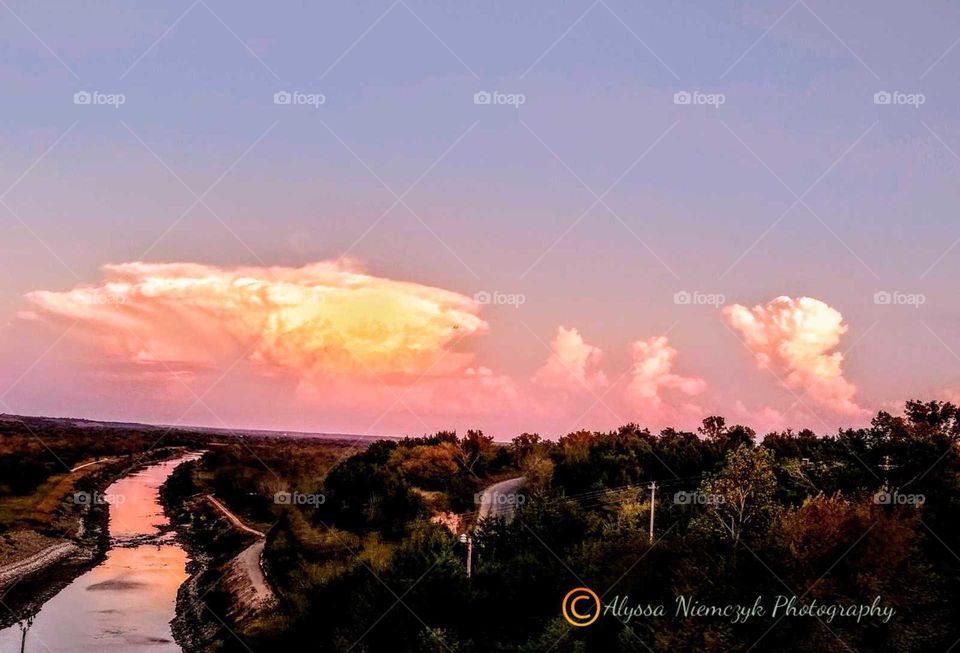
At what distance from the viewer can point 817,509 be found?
29562 mm

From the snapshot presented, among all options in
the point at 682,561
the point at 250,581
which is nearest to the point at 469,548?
the point at 682,561

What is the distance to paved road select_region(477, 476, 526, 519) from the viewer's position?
4844cm

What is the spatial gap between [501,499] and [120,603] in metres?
20.7

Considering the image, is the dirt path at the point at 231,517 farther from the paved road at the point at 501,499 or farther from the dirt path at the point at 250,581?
the paved road at the point at 501,499

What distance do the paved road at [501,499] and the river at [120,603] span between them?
1649cm

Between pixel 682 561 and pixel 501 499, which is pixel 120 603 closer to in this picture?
pixel 501 499

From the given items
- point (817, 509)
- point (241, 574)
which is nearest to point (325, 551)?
point (241, 574)

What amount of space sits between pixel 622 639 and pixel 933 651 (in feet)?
28.3

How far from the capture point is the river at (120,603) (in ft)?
130

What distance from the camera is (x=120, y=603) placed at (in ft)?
155

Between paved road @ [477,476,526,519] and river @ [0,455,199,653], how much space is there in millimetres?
16488

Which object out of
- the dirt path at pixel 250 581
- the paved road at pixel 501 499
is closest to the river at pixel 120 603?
the dirt path at pixel 250 581

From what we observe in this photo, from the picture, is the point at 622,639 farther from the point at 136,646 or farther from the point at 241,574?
the point at 241,574

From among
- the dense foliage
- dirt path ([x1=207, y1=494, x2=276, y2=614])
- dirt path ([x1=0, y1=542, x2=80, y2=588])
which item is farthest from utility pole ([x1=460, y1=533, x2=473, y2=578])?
dirt path ([x1=0, y1=542, x2=80, y2=588])
